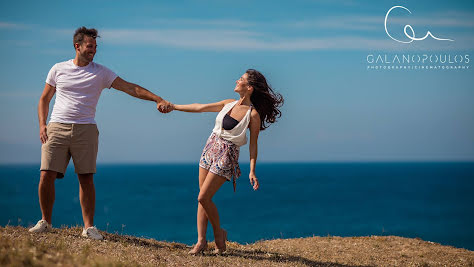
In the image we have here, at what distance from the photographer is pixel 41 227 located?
8367 mm

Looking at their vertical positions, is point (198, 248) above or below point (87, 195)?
below

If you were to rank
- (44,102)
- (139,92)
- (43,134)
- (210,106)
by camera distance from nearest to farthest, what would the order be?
(43,134)
(44,102)
(210,106)
(139,92)

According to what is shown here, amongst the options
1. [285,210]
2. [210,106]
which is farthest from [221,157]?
[285,210]

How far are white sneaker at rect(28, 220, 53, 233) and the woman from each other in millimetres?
2384

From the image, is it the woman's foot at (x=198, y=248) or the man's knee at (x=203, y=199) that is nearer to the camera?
the man's knee at (x=203, y=199)

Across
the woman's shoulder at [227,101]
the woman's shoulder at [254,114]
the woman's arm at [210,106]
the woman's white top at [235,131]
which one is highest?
the woman's shoulder at [227,101]

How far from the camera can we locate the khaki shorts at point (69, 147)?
812 centimetres

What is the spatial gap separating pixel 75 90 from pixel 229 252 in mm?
3500

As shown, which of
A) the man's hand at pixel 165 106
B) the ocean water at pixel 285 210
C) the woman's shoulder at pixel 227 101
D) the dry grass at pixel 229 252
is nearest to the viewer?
the dry grass at pixel 229 252

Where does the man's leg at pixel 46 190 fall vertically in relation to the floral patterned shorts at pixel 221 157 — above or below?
below

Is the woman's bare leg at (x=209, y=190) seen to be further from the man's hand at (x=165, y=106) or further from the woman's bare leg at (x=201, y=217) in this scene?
the man's hand at (x=165, y=106)

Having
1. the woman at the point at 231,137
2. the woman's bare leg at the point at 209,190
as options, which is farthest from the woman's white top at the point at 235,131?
the woman's bare leg at the point at 209,190

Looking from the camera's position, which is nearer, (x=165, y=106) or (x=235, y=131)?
(x=235, y=131)

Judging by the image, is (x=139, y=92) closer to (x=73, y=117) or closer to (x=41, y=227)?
(x=73, y=117)
